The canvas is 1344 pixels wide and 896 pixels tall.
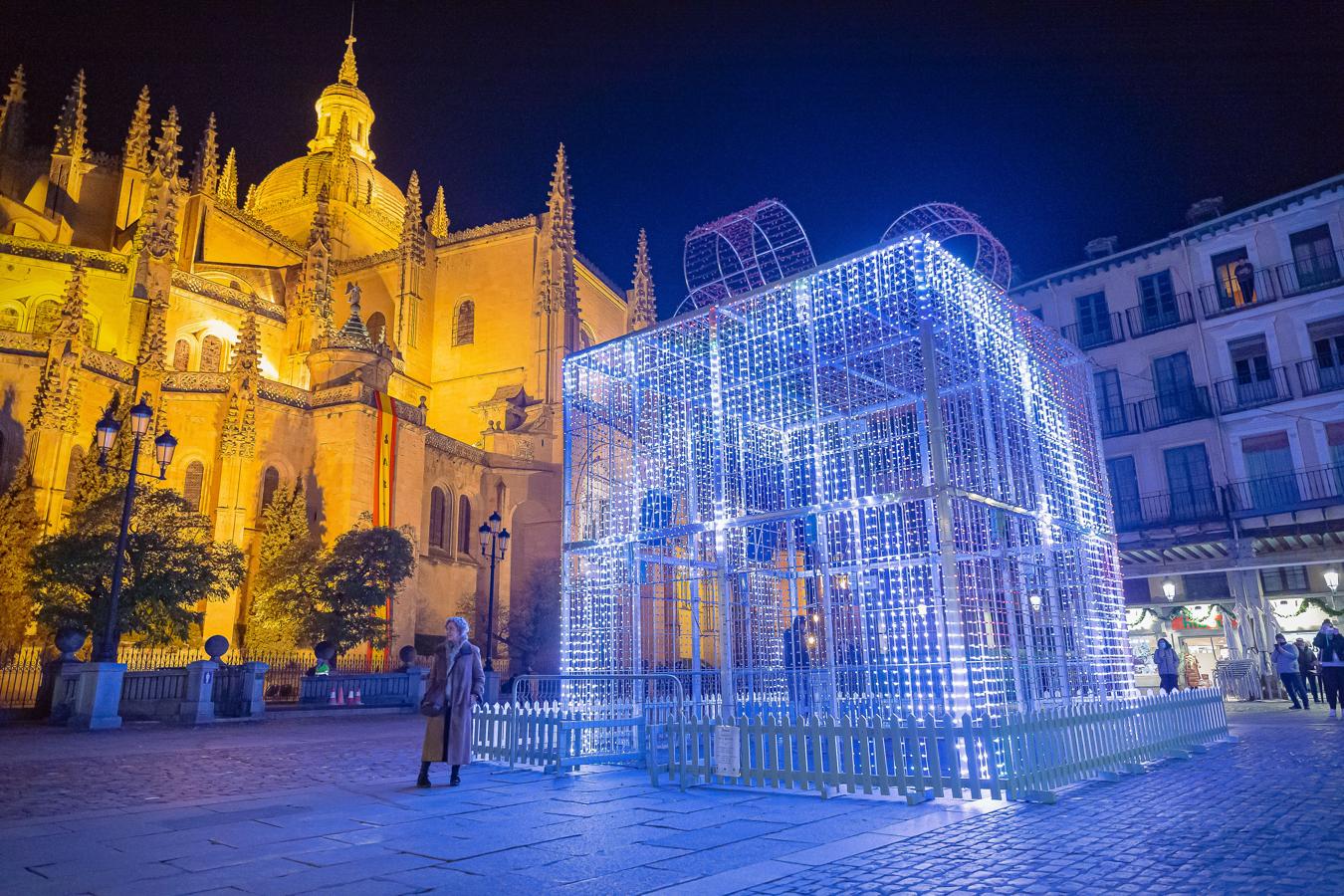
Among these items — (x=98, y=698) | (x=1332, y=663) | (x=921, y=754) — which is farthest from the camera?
(x=98, y=698)

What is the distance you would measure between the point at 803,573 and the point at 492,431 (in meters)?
30.2

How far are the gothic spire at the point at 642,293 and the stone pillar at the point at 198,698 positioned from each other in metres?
37.1

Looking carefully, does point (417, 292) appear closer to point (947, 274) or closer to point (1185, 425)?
point (1185, 425)

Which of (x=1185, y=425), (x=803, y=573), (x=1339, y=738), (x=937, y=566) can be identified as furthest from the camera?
(x=1185, y=425)

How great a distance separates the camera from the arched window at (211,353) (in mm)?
35406

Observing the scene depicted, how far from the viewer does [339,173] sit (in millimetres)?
48344

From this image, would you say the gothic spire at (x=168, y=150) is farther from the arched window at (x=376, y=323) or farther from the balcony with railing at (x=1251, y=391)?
the balcony with railing at (x=1251, y=391)

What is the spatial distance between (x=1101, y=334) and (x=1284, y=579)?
855 centimetres

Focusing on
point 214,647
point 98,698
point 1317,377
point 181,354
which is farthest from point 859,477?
point 181,354

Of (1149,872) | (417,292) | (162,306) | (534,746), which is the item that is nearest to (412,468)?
(162,306)

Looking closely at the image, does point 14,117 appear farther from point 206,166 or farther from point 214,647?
point 214,647

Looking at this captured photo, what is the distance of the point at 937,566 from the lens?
9.71 metres

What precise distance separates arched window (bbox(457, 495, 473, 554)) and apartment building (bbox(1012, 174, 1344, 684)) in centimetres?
2585

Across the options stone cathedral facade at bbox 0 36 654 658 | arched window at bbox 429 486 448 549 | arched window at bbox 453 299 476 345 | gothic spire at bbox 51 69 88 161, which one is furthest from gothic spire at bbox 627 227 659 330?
gothic spire at bbox 51 69 88 161
